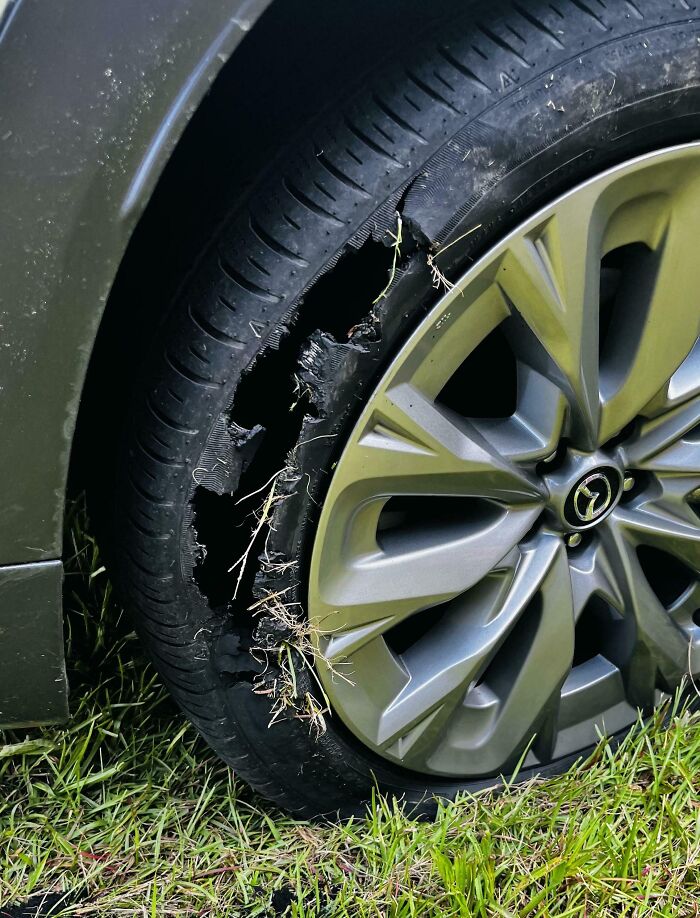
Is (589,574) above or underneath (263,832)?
above

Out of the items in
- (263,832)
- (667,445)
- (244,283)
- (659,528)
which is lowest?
(263,832)

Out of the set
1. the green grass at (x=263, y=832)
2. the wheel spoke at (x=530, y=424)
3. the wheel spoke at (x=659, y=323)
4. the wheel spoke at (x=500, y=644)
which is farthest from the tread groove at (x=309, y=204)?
the green grass at (x=263, y=832)

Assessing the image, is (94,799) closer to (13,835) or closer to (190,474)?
(13,835)

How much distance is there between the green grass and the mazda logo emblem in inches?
18.4

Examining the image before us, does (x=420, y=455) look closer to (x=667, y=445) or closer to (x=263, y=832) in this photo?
(x=667, y=445)

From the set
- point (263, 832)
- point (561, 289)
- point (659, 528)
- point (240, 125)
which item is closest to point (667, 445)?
point (659, 528)

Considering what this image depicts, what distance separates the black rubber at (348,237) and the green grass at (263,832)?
1.44 feet

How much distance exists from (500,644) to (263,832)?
532 millimetres

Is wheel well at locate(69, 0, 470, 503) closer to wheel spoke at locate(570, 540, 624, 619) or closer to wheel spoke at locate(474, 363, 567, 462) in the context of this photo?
wheel spoke at locate(474, 363, 567, 462)

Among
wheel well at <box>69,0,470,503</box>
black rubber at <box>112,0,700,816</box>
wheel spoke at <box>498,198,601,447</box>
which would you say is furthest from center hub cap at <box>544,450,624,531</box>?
wheel well at <box>69,0,470,503</box>

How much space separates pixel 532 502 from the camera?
52.8 inches

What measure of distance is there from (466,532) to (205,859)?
70 cm

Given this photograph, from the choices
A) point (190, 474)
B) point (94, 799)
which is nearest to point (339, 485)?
point (190, 474)

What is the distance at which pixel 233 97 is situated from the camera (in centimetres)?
116
